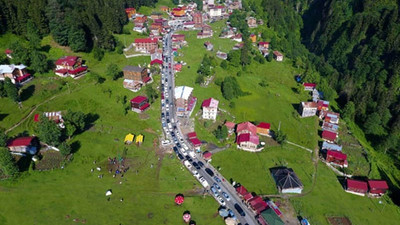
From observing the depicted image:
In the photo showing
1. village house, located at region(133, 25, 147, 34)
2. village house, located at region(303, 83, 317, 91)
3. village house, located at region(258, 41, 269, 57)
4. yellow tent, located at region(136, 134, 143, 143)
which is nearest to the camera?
yellow tent, located at region(136, 134, 143, 143)

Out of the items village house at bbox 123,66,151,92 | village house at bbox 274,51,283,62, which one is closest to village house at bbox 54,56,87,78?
village house at bbox 123,66,151,92

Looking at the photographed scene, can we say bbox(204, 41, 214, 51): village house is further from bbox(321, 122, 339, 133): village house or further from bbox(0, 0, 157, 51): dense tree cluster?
bbox(321, 122, 339, 133): village house

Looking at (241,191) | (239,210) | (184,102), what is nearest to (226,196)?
(241,191)

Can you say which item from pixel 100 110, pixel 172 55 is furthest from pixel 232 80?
pixel 100 110

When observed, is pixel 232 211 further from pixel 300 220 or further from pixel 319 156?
pixel 319 156

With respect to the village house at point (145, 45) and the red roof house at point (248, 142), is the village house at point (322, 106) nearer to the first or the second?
the red roof house at point (248, 142)
